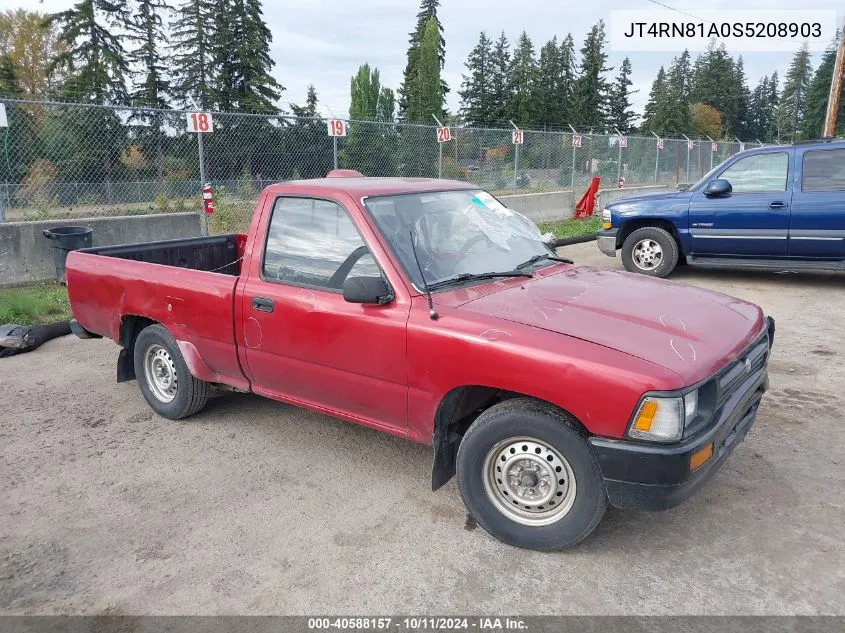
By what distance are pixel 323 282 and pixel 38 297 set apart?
5935mm

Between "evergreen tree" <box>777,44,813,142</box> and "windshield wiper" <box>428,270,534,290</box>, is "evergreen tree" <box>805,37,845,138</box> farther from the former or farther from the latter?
"windshield wiper" <box>428,270,534,290</box>

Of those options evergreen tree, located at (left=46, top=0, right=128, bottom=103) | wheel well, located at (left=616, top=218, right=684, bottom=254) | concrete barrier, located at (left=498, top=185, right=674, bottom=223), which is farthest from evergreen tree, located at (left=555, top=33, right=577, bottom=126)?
wheel well, located at (left=616, top=218, right=684, bottom=254)

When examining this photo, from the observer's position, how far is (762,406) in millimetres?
4867

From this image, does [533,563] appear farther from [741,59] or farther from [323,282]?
[741,59]

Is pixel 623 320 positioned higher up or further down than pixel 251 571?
higher up

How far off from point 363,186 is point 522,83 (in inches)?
2850

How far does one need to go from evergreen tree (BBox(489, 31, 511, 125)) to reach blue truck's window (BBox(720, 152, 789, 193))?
66444 millimetres

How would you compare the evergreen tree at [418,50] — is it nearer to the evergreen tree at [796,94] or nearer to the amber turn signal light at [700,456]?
the evergreen tree at [796,94]

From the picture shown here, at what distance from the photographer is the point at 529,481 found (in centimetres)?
310

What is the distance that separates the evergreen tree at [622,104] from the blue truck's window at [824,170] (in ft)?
246

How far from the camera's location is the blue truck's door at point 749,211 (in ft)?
28.1

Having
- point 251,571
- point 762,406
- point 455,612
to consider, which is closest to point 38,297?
point 251,571

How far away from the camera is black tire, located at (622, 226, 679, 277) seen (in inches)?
374

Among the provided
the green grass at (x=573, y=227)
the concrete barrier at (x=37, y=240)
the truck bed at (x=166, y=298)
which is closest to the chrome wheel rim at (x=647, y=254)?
the green grass at (x=573, y=227)
